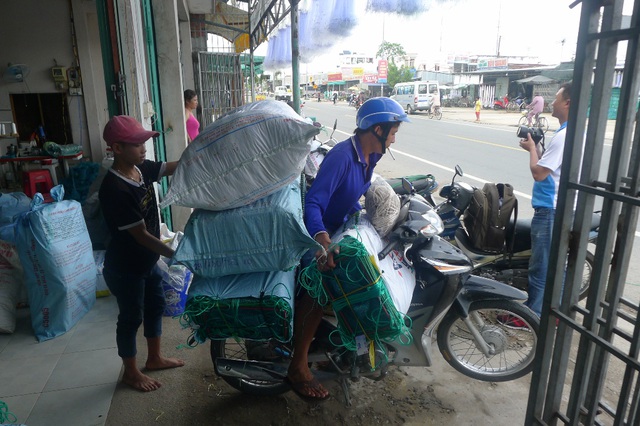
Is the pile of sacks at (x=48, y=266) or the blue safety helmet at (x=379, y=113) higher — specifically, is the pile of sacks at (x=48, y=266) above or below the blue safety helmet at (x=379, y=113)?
below

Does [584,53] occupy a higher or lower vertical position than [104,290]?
higher

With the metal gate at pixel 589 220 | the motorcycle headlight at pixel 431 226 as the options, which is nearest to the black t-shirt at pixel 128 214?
the motorcycle headlight at pixel 431 226

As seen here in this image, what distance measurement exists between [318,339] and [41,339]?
2.25m

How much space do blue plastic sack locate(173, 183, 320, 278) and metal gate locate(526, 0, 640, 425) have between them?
1074 mm

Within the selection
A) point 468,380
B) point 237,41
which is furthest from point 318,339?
point 237,41

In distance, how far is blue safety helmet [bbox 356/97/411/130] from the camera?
2.42 metres

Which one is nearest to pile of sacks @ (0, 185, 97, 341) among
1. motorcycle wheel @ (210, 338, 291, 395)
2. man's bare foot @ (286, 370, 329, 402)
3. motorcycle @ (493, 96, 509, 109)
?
motorcycle wheel @ (210, 338, 291, 395)

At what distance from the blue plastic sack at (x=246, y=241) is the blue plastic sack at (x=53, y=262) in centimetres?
171

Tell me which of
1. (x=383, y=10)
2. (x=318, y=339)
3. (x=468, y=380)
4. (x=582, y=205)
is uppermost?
(x=383, y=10)

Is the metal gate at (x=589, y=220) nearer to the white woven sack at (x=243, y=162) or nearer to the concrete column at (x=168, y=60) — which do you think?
the white woven sack at (x=243, y=162)

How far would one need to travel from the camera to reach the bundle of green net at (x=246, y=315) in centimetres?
205

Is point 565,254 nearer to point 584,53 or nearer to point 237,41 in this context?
point 584,53

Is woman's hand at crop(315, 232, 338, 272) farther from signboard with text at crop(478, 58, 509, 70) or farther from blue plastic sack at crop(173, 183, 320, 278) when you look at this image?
signboard with text at crop(478, 58, 509, 70)

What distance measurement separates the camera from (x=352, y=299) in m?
2.08
